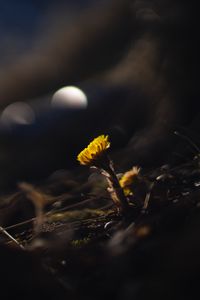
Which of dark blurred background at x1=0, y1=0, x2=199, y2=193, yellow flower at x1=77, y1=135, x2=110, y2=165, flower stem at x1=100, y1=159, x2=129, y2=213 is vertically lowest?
flower stem at x1=100, y1=159, x2=129, y2=213

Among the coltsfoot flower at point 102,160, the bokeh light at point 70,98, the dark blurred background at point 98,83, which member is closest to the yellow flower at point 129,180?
the coltsfoot flower at point 102,160

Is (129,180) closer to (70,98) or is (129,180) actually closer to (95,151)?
(95,151)

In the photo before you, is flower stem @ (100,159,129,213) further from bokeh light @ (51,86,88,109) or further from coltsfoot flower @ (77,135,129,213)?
bokeh light @ (51,86,88,109)

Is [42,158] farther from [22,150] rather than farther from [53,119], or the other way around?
[53,119]

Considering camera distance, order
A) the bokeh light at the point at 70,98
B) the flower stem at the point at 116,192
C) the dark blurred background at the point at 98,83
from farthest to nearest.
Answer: the bokeh light at the point at 70,98, the dark blurred background at the point at 98,83, the flower stem at the point at 116,192

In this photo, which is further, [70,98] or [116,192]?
[70,98]

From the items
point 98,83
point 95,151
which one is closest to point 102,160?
point 95,151

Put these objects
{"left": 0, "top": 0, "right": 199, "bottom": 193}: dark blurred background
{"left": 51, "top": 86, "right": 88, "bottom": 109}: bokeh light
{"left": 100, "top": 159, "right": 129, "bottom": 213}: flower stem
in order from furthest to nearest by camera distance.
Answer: {"left": 51, "top": 86, "right": 88, "bottom": 109}: bokeh light < {"left": 0, "top": 0, "right": 199, "bottom": 193}: dark blurred background < {"left": 100, "top": 159, "right": 129, "bottom": 213}: flower stem

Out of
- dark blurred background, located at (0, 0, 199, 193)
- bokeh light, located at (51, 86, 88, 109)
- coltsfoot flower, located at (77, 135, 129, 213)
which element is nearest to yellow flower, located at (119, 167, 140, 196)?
coltsfoot flower, located at (77, 135, 129, 213)

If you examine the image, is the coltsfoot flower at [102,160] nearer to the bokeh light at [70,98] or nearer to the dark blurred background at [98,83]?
the dark blurred background at [98,83]
